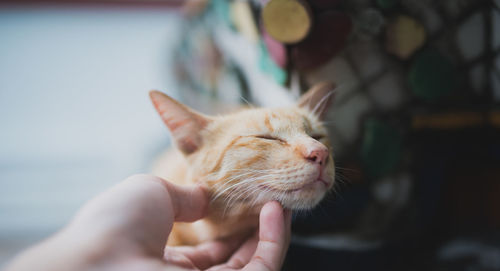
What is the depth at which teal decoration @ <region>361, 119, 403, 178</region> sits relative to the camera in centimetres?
93

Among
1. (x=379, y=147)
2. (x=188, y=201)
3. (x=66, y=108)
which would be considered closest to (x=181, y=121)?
(x=188, y=201)

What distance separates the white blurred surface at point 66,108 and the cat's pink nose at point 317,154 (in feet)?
4.39

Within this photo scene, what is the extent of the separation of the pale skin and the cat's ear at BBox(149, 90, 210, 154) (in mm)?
116

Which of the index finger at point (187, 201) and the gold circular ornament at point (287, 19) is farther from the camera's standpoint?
the gold circular ornament at point (287, 19)

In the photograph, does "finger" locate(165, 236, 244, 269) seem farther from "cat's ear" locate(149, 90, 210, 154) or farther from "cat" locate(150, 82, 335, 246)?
"cat's ear" locate(149, 90, 210, 154)

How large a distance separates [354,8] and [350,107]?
0.26 m

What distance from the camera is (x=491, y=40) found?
0.93 m

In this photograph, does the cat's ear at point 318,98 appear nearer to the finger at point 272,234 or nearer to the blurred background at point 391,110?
the blurred background at point 391,110

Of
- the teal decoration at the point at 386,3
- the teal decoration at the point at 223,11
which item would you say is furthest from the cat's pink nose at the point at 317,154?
the teal decoration at the point at 223,11

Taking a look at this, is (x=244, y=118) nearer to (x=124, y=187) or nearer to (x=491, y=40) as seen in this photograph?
(x=124, y=187)

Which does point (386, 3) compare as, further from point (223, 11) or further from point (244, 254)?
point (244, 254)

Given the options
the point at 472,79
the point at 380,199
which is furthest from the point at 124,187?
the point at 472,79

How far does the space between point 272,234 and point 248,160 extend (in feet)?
0.47

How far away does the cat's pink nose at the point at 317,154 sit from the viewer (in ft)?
1.95
